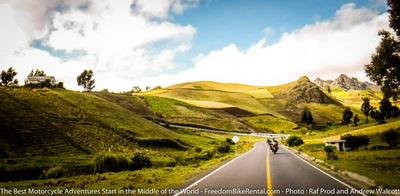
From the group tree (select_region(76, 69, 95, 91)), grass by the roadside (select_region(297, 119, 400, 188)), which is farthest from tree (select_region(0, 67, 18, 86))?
grass by the roadside (select_region(297, 119, 400, 188))

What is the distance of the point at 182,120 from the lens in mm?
126188

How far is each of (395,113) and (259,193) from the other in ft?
395

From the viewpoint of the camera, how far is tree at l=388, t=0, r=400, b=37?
33.5 m

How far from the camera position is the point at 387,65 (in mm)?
35750

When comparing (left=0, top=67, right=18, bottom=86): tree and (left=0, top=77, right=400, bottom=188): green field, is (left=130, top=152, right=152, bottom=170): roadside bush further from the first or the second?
(left=0, top=67, right=18, bottom=86): tree

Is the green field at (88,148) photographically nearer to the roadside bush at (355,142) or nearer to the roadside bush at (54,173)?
the roadside bush at (54,173)

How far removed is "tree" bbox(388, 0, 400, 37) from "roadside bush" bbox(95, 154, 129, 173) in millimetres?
28254

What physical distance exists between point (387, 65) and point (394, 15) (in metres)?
4.61

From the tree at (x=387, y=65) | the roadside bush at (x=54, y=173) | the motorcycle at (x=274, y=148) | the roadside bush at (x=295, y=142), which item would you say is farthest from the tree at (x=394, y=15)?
the roadside bush at (x=295, y=142)

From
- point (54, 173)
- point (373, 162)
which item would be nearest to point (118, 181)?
point (54, 173)

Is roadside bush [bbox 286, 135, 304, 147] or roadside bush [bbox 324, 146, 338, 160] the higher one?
roadside bush [bbox 324, 146, 338, 160]

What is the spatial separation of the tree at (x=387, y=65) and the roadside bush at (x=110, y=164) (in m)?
25.8

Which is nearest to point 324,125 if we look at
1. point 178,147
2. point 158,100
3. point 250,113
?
point 250,113

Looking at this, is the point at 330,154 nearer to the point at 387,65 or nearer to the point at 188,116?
the point at 387,65
